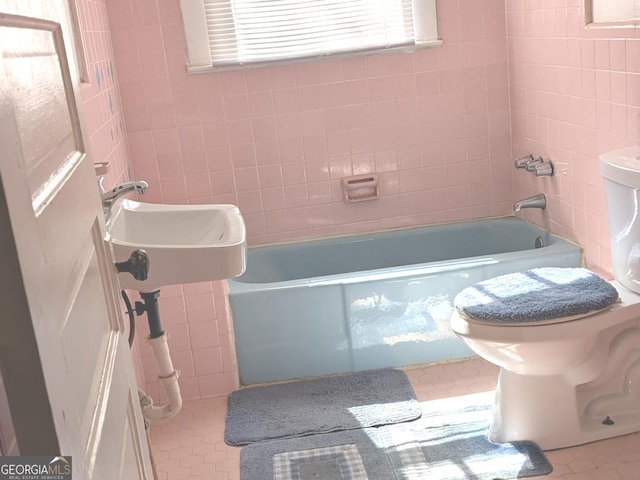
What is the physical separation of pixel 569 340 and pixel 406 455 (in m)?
0.63

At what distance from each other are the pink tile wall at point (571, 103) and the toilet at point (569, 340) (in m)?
0.33

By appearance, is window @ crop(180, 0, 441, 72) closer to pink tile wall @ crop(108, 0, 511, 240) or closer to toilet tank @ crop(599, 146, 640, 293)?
pink tile wall @ crop(108, 0, 511, 240)

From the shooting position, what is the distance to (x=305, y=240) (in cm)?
370

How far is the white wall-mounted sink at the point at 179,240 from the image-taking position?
1.77 metres

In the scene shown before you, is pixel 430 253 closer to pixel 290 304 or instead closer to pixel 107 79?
pixel 290 304

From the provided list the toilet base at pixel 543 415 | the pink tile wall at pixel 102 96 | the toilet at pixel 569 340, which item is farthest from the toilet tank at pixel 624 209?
the pink tile wall at pixel 102 96

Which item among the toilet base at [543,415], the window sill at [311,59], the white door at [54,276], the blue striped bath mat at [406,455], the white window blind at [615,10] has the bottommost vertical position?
the blue striped bath mat at [406,455]

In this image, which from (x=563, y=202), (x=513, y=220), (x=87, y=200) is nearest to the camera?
(x=87, y=200)

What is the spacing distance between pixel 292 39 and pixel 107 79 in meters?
0.84

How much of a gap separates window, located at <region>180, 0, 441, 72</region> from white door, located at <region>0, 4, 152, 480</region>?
239 cm

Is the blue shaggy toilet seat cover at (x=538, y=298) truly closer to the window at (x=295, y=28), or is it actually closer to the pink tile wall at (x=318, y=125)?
the pink tile wall at (x=318, y=125)

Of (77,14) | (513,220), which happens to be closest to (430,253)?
(513,220)

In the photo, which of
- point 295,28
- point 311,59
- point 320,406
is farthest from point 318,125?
point 320,406

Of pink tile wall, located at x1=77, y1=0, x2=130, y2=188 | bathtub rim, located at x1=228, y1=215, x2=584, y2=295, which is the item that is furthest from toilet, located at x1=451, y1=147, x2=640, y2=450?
pink tile wall, located at x1=77, y1=0, x2=130, y2=188
